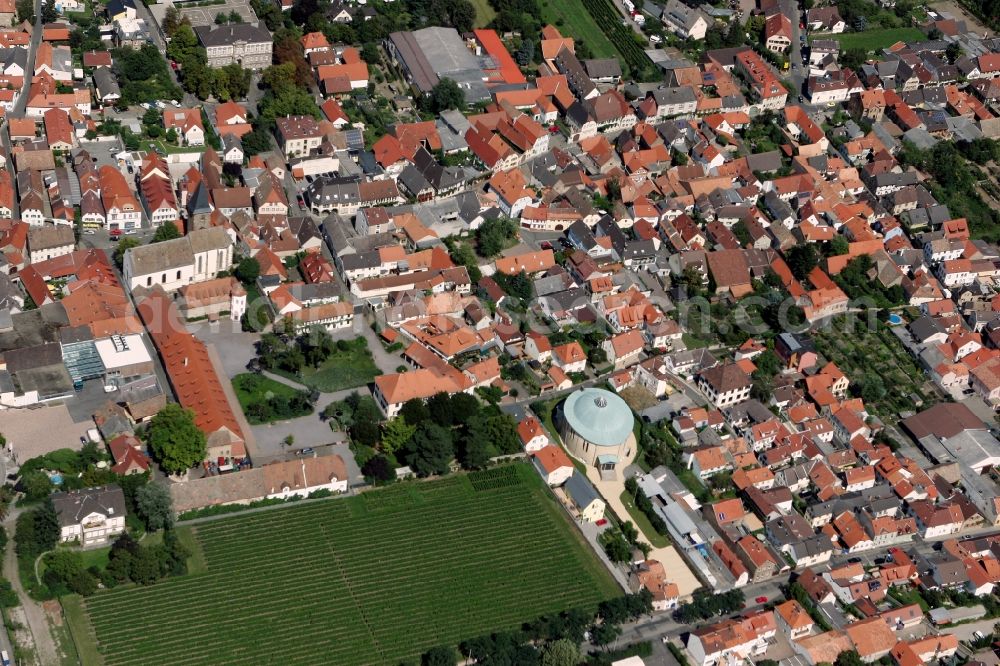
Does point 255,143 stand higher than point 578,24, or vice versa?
point 255,143

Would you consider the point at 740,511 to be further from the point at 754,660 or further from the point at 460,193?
the point at 460,193

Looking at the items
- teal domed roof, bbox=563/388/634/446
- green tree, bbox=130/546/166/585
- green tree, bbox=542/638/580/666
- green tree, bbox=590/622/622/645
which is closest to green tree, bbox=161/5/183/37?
teal domed roof, bbox=563/388/634/446

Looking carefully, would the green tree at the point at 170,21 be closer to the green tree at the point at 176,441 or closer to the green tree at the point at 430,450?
the green tree at the point at 176,441

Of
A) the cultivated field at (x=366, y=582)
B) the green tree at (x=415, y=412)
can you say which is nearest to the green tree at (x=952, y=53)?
the cultivated field at (x=366, y=582)

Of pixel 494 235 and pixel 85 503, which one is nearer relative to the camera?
pixel 85 503

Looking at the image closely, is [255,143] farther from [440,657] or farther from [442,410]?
[440,657]

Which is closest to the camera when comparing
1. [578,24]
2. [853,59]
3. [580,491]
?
[580,491]

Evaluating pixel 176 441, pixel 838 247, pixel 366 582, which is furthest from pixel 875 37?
pixel 176 441

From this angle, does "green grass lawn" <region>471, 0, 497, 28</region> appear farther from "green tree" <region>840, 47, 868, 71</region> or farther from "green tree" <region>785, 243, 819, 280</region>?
"green tree" <region>785, 243, 819, 280</region>
